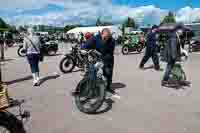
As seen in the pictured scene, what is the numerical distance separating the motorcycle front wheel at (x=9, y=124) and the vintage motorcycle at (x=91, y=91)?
193 cm

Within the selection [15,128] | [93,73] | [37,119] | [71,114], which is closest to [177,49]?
[93,73]

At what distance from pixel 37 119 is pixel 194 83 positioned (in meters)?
5.29

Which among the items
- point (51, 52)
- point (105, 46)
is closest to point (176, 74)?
point (105, 46)

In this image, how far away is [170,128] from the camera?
14.2ft

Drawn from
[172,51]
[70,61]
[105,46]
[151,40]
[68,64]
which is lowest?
[68,64]

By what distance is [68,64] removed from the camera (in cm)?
1009

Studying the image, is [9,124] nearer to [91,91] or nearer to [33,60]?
[91,91]

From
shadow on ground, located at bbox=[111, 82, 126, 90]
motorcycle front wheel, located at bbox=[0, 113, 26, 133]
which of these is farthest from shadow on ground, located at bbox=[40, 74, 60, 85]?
motorcycle front wheel, located at bbox=[0, 113, 26, 133]

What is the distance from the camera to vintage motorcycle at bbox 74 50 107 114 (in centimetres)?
502

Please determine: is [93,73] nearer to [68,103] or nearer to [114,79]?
[68,103]

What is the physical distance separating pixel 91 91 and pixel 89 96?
12 cm

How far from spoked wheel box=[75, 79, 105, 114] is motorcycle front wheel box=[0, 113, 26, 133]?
1.93 meters

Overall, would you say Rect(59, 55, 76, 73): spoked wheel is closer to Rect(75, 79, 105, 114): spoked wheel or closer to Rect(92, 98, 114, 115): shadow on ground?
Rect(92, 98, 114, 115): shadow on ground

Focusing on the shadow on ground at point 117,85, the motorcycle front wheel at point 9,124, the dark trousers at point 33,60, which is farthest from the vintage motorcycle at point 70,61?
the motorcycle front wheel at point 9,124
